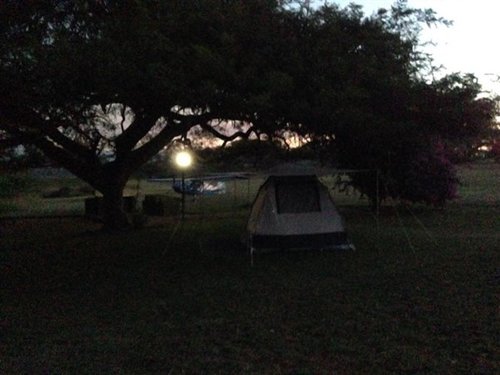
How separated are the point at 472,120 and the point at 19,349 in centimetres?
868

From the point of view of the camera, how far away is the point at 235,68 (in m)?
10.8

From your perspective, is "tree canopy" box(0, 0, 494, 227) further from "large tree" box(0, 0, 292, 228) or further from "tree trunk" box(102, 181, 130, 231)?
"tree trunk" box(102, 181, 130, 231)

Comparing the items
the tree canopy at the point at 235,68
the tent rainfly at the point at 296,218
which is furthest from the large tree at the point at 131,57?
the tent rainfly at the point at 296,218

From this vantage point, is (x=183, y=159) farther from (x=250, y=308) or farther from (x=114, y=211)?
(x=250, y=308)

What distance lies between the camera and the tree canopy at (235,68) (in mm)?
9516

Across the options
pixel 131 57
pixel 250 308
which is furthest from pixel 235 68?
pixel 250 308

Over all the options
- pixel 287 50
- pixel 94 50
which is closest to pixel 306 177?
pixel 287 50

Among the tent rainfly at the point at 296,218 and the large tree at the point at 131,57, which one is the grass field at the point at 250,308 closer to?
the tent rainfly at the point at 296,218

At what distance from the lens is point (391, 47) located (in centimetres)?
1165

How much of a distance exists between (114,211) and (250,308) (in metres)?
12.0

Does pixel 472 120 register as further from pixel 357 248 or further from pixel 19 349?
pixel 19 349

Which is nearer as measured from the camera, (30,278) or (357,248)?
(30,278)

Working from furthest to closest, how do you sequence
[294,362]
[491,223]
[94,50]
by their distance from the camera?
[491,223], [94,50], [294,362]

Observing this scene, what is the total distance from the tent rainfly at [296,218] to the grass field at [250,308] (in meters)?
0.43
